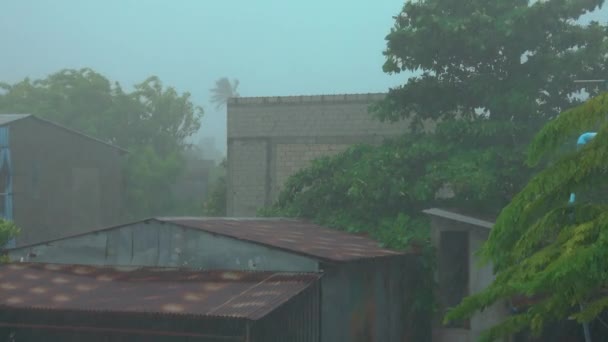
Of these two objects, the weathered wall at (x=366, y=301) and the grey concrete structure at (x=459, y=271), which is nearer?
the weathered wall at (x=366, y=301)

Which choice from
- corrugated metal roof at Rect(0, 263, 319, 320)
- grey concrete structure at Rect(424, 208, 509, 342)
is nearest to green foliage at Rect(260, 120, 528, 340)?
grey concrete structure at Rect(424, 208, 509, 342)

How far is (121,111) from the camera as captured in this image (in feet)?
156

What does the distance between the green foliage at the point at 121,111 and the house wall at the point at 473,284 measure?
29.7 metres

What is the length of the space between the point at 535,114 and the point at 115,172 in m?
22.1

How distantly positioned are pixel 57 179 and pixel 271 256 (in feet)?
71.5

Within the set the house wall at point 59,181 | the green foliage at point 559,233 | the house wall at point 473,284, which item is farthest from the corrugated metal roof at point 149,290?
the house wall at point 59,181

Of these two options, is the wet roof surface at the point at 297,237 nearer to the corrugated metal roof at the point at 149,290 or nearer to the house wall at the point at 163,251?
the house wall at the point at 163,251

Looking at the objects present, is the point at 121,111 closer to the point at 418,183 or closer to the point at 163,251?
the point at 418,183

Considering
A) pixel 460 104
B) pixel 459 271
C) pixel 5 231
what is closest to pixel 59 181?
pixel 5 231

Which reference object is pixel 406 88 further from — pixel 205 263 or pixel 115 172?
pixel 115 172

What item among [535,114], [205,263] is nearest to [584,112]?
[205,263]

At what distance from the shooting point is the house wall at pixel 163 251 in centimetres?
1240

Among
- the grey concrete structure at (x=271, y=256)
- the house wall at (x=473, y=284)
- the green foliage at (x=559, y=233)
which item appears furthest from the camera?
the house wall at (x=473, y=284)

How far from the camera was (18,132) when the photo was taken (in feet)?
96.3
